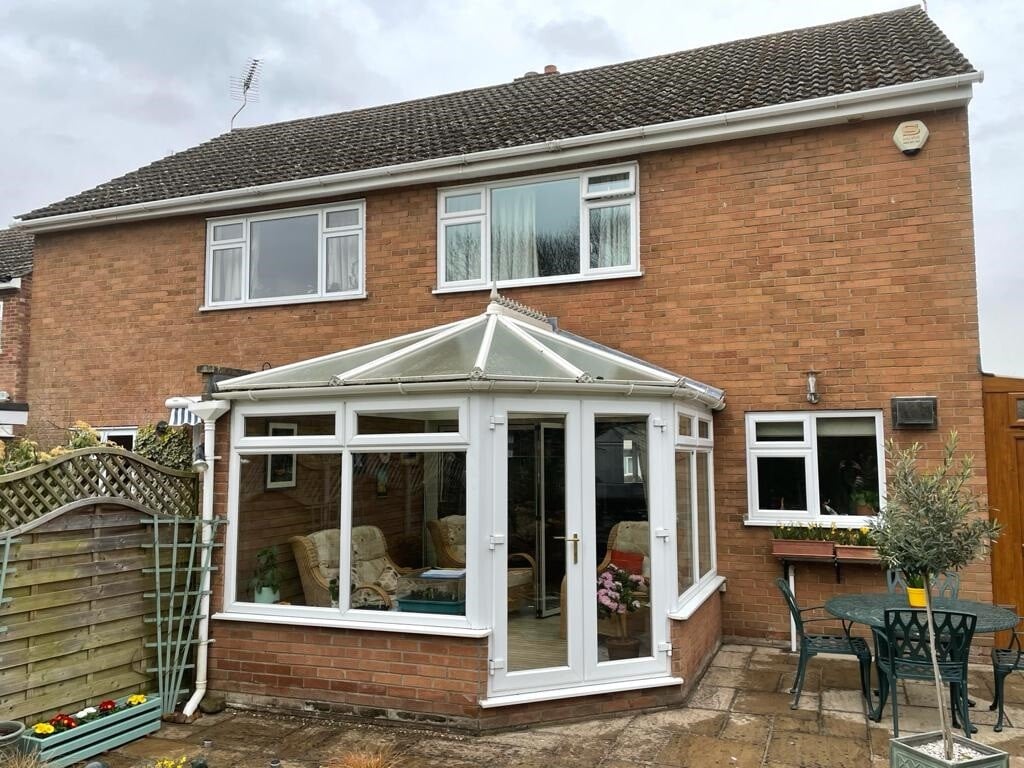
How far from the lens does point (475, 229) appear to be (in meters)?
9.14

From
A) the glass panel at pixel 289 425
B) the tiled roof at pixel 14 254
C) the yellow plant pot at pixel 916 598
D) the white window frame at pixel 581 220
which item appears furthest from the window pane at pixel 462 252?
the tiled roof at pixel 14 254

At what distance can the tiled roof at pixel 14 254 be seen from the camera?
12070mm

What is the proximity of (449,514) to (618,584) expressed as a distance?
151 cm

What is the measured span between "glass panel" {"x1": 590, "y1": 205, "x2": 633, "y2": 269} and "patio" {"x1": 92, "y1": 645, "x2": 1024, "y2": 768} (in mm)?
4827

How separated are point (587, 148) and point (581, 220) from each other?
0.84 meters

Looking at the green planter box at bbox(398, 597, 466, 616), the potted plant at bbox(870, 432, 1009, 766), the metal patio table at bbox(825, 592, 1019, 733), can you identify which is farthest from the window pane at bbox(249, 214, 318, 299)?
the potted plant at bbox(870, 432, 1009, 766)

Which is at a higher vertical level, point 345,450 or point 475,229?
point 475,229

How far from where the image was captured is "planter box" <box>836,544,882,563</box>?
23.1 ft

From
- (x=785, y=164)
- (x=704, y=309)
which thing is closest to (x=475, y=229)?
(x=704, y=309)

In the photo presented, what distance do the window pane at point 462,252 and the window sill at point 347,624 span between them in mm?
4771

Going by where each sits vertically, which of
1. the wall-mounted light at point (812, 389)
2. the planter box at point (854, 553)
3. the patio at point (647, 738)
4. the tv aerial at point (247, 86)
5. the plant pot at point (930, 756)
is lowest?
the patio at point (647, 738)

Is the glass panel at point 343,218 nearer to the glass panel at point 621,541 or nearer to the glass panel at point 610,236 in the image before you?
the glass panel at point 610,236

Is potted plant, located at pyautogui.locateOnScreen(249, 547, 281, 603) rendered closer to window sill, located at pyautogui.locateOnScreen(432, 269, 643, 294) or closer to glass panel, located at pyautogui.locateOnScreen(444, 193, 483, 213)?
window sill, located at pyautogui.locateOnScreen(432, 269, 643, 294)

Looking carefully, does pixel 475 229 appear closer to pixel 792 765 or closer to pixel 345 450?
pixel 345 450
